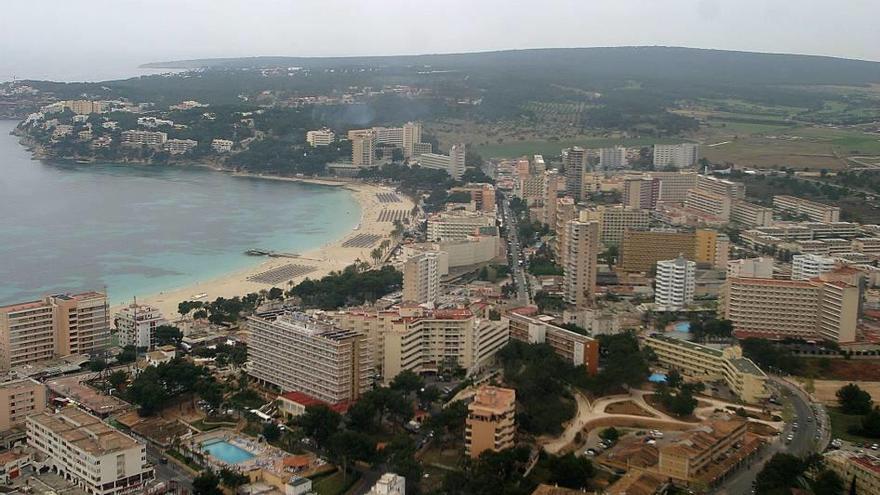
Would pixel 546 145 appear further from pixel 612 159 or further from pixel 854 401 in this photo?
pixel 854 401

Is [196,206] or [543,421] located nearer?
[543,421]

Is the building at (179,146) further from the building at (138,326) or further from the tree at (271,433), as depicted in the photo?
the tree at (271,433)

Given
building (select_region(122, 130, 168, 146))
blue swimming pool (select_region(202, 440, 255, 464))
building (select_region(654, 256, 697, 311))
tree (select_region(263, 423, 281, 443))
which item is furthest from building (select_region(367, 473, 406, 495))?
building (select_region(122, 130, 168, 146))

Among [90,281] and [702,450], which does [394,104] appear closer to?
[90,281]

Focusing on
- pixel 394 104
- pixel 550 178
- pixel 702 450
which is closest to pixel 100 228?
pixel 550 178

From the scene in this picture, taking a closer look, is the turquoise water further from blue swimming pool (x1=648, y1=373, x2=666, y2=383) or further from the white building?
the white building

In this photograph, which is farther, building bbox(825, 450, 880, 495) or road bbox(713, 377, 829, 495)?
road bbox(713, 377, 829, 495)

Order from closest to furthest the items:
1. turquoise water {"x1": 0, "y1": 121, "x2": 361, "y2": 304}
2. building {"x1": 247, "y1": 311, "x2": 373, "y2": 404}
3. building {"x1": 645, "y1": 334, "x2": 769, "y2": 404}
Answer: building {"x1": 247, "y1": 311, "x2": 373, "y2": 404}, building {"x1": 645, "y1": 334, "x2": 769, "y2": 404}, turquoise water {"x1": 0, "y1": 121, "x2": 361, "y2": 304}
